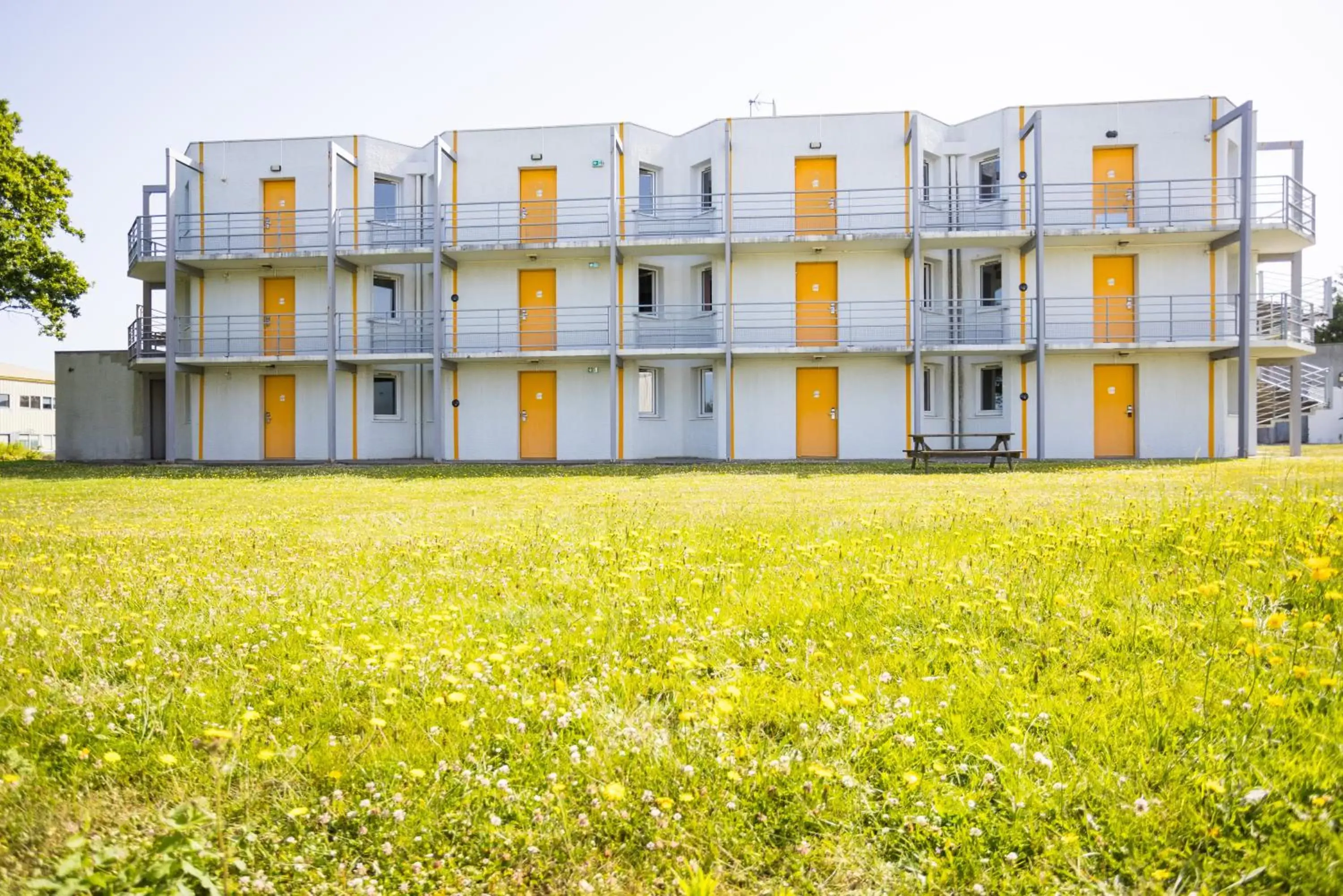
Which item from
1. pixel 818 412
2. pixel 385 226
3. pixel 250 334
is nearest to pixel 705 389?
pixel 818 412

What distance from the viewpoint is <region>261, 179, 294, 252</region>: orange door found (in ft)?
74.2

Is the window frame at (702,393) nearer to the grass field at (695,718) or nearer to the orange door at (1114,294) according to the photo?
the orange door at (1114,294)

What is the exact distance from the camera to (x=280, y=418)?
75.2ft

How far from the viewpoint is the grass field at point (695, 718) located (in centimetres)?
204

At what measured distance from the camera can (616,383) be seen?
2138 centimetres

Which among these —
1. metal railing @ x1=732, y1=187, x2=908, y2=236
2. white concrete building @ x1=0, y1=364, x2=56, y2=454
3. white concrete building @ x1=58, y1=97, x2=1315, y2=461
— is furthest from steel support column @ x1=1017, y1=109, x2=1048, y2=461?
white concrete building @ x1=0, y1=364, x2=56, y2=454

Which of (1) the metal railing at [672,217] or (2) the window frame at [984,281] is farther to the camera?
(1) the metal railing at [672,217]

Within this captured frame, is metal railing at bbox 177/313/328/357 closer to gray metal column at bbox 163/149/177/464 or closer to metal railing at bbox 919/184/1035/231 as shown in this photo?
gray metal column at bbox 163/149/177/464

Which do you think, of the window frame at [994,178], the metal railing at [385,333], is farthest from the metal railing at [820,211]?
the metal railing at [385,333]

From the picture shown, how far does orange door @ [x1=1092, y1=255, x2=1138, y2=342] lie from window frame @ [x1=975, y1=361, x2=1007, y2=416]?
95.3 inches

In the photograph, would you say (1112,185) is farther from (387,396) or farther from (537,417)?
(387,396)

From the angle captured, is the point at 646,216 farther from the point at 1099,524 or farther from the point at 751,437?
the point at 1099,524

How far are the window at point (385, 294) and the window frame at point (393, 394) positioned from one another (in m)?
1.64

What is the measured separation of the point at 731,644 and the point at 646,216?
1968 cm
